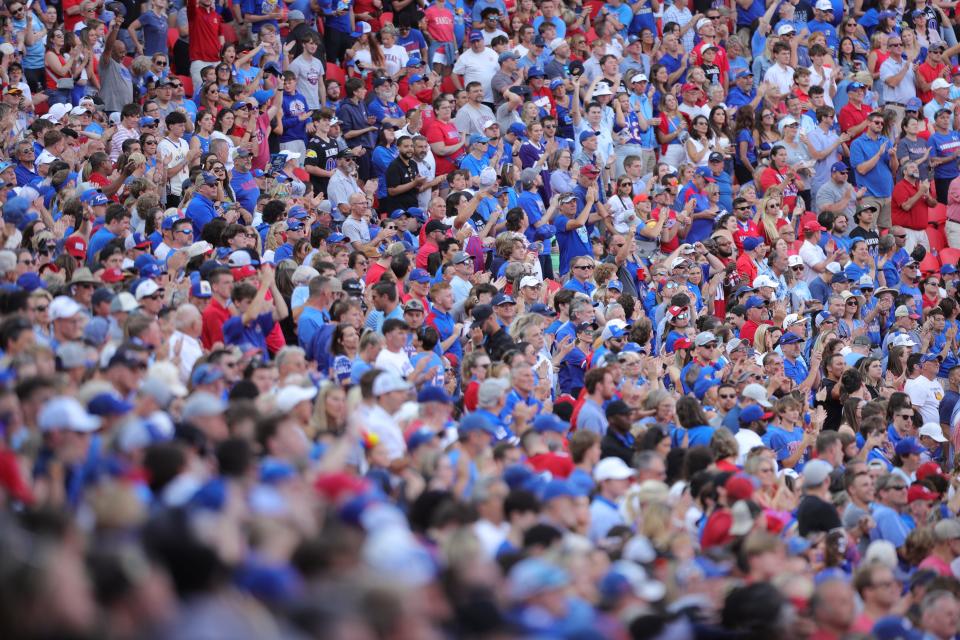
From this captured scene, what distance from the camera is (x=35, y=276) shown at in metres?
10.2

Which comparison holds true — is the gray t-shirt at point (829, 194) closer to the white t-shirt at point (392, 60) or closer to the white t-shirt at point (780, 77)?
the white t-shirt at point (780, 77)

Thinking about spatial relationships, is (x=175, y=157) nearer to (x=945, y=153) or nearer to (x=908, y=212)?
(x=908, y=212)

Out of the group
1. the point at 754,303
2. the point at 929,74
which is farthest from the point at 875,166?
the point at 754,303

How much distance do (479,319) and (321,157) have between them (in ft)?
14.7

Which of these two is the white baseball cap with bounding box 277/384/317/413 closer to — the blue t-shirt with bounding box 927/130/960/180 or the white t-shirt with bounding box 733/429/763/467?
the white t-shirt with bounding box 733/429/763/467

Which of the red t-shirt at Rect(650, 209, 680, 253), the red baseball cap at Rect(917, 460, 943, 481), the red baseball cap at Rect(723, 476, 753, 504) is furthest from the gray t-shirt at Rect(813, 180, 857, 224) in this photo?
the red baseball cap at Rect(723, 476, 753, 504)

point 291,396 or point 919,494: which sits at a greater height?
point 291,396

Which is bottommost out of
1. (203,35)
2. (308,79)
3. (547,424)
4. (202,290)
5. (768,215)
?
(768,215)

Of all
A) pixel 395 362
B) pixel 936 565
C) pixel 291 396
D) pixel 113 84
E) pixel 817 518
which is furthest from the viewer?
pixel 113 84

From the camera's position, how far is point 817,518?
29.9 ft

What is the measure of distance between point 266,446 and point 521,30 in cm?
1253

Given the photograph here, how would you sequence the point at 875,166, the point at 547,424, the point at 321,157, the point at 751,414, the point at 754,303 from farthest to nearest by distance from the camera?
the point at 875,166 → the point at 321,157 → the point at 754,303 → the point at 751,414 → the point at 547,424

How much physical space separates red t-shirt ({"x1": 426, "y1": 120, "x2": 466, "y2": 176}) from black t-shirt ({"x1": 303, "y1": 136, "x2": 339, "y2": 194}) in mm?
1154

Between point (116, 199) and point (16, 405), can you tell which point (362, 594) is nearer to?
point (16, 405)
